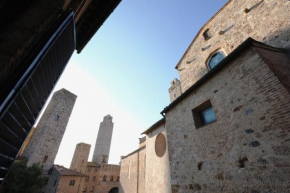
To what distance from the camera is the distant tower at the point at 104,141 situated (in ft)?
111

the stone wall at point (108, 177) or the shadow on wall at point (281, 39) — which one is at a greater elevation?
the shadow on wall at point (281, 39)

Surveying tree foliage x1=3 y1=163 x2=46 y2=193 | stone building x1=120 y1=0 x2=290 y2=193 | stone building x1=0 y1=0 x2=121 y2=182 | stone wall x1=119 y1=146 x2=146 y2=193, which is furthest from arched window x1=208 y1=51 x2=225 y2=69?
tree foliage x1=3 y1=163 x2=46 y2=193

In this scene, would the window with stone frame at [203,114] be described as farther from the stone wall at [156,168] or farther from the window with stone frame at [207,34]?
the window with stone frame at [207,34]

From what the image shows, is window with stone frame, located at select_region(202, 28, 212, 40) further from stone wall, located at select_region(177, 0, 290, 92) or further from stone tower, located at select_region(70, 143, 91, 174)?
stone tower, located at select_region(70, 143, 91, 174)

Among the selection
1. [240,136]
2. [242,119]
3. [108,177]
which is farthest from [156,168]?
[108,177]

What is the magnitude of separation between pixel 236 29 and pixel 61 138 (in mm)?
22335

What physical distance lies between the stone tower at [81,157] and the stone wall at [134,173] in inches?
586

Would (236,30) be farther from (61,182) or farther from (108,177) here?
(108,177)

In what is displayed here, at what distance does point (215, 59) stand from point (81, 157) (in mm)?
29075

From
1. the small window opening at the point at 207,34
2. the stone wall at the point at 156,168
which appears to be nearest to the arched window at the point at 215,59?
the small window opening at the point at 207,34

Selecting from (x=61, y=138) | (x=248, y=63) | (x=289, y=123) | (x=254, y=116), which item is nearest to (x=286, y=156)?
(x=289, y=123)

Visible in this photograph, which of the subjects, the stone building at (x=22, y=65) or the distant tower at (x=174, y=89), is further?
the distant tower at (x=174, y=89)

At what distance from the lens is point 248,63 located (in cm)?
371

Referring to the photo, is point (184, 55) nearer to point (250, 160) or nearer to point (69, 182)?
point (250, 160)
